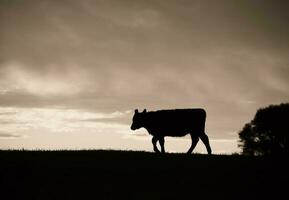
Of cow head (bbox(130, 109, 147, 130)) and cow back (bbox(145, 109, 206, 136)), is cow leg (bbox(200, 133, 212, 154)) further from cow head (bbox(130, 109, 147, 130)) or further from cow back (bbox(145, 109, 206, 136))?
cow head (bbox(130, 109, 147, 130))

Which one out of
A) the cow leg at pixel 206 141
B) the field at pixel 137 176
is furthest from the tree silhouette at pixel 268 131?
the field at pixel 137 176

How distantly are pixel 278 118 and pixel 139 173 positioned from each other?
3612cm

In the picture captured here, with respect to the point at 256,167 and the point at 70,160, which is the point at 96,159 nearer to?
the point at 70,160

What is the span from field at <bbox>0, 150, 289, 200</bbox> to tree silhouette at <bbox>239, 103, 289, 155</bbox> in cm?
2795

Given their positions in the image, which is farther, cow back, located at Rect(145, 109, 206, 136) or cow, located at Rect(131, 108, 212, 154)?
cow back, located at Rect(145, 109, 206, 136)

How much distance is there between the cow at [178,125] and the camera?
28062 mm

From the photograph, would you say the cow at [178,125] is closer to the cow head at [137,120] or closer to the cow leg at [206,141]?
the cow leg at [206,141]

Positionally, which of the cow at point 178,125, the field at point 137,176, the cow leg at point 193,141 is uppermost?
the cow at point 178,125

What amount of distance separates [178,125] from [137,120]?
11.1 feet

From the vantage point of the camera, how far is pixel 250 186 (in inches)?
749

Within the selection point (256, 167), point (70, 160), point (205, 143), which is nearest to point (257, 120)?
point (205, 143)

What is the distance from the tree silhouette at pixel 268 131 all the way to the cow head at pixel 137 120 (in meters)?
24.4

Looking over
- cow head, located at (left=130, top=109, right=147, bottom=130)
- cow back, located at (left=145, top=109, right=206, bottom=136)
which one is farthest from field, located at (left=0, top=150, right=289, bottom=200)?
cow head, located at (left=130, top=109, right=147, bottom=130)

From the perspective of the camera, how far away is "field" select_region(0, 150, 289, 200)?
17.4m
